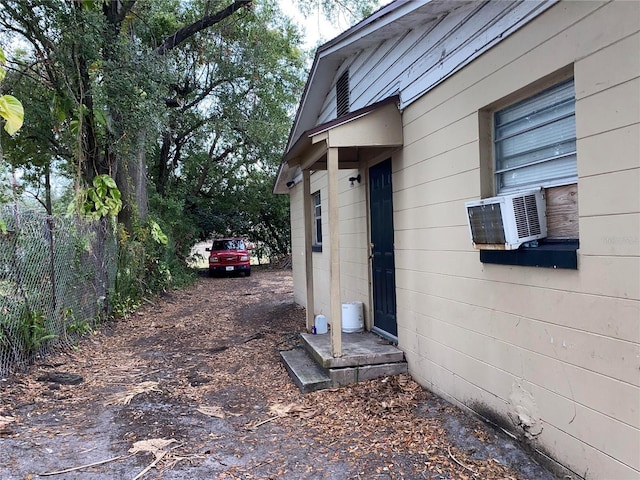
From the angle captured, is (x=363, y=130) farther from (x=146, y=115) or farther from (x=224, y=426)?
(x=146, y=115)

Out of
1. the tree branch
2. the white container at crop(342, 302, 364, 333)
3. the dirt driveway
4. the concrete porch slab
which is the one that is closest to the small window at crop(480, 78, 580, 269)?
the dirt driveway

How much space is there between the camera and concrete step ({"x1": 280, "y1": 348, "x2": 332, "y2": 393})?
4656 millimetres

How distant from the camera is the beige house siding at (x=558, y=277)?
7.70 feet

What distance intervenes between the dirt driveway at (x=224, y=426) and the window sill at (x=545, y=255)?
1323mm

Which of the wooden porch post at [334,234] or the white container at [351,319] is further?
the white container at [351,319]

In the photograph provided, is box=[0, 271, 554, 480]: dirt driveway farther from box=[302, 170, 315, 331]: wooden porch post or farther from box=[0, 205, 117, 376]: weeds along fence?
box=[302, 170, 315, 331]: wooden porch post

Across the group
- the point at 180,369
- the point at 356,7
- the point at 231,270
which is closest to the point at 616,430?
the point at 180,369

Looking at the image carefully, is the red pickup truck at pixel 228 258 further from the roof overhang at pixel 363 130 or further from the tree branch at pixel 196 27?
the roof overhang at pixel 363 130

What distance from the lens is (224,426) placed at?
3.96m

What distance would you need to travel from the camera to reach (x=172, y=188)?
19.3m

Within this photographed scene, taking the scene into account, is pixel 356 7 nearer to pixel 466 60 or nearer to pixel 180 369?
pixel 466 60

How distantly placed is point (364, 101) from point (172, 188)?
1481cm

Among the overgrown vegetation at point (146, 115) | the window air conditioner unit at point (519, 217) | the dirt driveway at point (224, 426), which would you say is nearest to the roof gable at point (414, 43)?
the window air conditioner unit at point (519, 217)

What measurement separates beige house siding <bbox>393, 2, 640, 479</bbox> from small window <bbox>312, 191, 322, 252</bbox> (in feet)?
14.7
